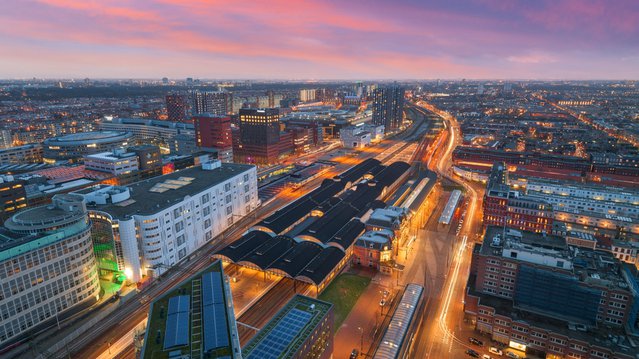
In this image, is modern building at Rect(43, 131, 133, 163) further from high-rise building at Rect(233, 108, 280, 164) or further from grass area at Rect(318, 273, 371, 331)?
grass area at Rect(318, 273, 371, 331)

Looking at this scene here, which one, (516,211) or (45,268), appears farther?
(516,211)

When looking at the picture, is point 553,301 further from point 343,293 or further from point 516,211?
point 516,211

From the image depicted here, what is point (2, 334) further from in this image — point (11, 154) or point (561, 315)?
Answer: point (11, 154)

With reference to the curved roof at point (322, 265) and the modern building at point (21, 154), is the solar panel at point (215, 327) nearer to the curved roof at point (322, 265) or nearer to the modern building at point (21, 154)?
the curved roof at point (322, 265)

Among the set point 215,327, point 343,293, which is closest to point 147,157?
point 343,293

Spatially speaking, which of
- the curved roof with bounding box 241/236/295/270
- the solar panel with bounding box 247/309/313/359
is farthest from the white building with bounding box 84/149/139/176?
the solar panel with bounding box 247/309/313/359
